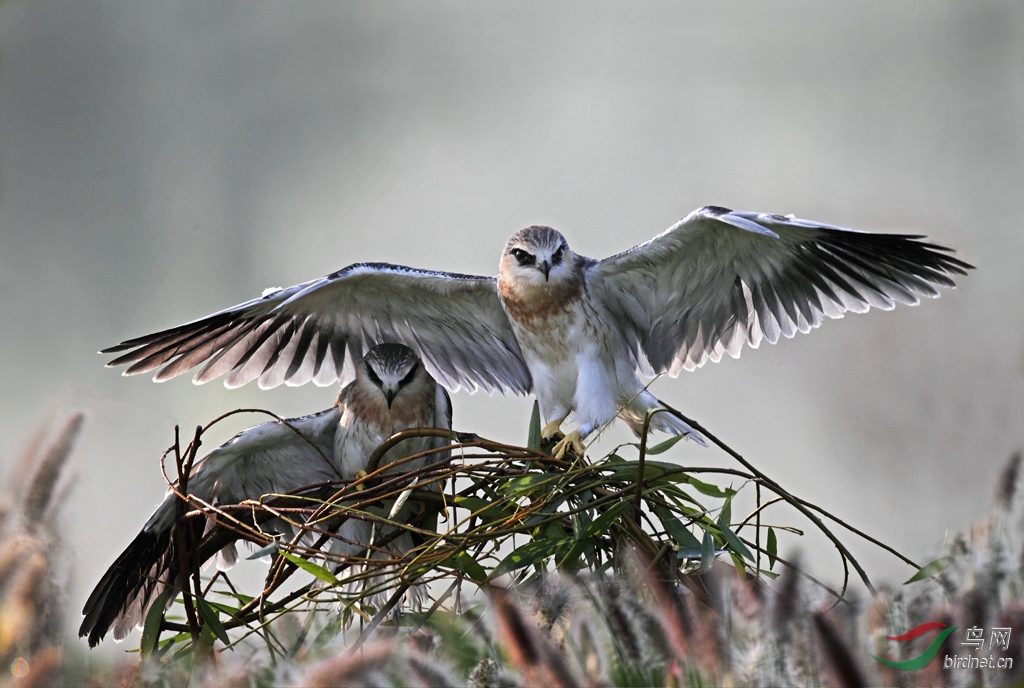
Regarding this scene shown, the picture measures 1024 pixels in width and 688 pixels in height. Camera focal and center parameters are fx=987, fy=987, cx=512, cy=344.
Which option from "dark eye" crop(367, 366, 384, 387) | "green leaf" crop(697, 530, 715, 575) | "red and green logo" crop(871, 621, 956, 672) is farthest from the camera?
"dark eye" crop(367, 366, 384, 387)

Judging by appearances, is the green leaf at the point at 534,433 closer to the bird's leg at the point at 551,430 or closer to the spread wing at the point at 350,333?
the bird's leg at the point at 551,430

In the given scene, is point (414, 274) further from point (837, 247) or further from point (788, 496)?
point (788, 496)

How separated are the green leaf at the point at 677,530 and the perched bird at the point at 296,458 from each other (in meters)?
0.88

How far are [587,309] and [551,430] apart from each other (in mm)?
378

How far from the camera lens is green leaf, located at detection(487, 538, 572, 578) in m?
1.75

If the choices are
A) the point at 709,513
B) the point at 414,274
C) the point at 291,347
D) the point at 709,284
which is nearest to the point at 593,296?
the point at 709,284

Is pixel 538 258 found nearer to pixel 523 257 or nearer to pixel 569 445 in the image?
pixel 523 257

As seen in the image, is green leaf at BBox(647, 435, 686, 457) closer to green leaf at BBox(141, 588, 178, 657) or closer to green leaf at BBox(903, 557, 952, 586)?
green leaf at BBox(903, 557, 952, 586)

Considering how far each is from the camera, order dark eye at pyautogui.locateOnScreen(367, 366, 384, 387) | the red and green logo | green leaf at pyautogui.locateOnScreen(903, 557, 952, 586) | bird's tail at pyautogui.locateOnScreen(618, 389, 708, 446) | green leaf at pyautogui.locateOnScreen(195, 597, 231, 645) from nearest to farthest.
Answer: the red and green logo < green leaf at pyautogui.locateOnScreen(903, 557, 952, 586) < green leaf at pyautogui.locateOnScreen(195, 597, 231, 645) < dark eye at pyautogui.locateOnScreen(367, 366, 384, 387) < bird's tail at pyautogui.locateOnScreen(618, 389, 708, 446)

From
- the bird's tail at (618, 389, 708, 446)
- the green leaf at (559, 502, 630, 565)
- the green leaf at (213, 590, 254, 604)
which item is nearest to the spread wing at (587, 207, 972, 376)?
the bird's tail at (618, 389, 708, 446)

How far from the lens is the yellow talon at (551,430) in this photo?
2.80 metres

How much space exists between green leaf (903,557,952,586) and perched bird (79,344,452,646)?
1293 mm

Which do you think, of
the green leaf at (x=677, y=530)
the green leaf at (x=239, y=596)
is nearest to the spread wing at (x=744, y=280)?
the green leaf at (x=677, y=530)

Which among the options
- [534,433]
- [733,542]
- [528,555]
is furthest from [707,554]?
[534,433]
